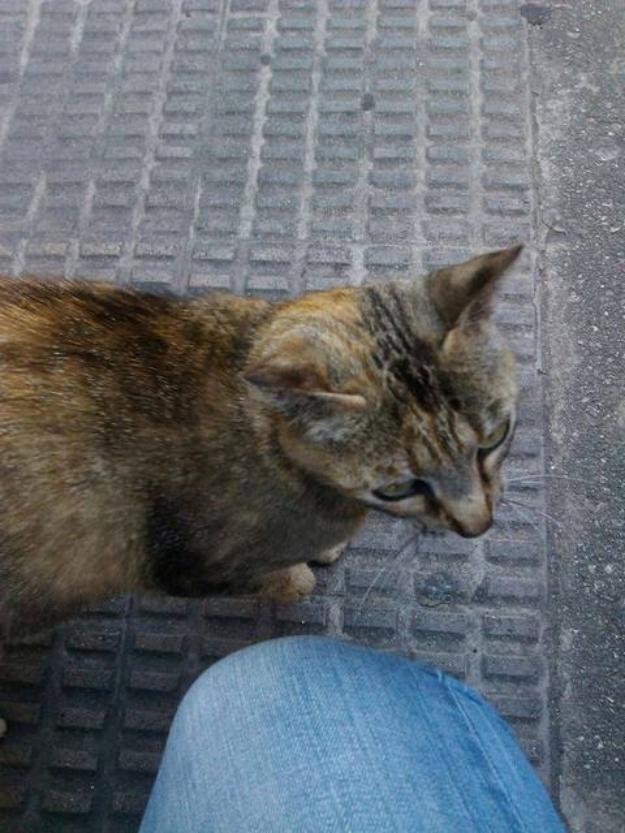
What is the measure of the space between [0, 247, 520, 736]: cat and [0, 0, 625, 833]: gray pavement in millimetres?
439

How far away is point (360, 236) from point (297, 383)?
4.55 ft

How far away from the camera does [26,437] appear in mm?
1812

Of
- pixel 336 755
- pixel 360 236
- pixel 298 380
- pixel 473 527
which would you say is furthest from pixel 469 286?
pixel 360 236

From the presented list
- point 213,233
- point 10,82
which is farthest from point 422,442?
point 10,82

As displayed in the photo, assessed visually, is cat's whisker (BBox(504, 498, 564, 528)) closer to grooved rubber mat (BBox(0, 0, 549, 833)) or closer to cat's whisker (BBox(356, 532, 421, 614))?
grooved rubber mat (BBox(0, 0, 549, 833))

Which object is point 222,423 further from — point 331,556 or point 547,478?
point 547,478

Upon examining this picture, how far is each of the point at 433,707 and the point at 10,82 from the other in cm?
252

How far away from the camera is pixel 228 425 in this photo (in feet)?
6.26

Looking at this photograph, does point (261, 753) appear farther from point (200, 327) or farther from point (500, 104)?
point (500, 104)

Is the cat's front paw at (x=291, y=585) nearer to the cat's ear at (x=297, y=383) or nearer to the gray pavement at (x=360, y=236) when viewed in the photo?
the gray pavement at (x=360, y=236)

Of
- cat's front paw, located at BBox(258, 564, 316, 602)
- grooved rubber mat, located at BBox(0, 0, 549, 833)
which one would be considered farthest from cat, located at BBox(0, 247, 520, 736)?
grooved rubber mat, located at BBox(0, 0, 549, 833)

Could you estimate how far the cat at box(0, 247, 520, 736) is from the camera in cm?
174

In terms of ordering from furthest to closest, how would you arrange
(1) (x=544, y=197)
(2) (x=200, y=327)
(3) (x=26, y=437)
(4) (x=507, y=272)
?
1. (1) (x=544, y=197)
2. (2) (x=200, y=327)
3. (3) (x=26, y=437)
4. (4) (x=507, y=272)

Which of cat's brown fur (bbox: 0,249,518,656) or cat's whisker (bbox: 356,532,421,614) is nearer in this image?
cat's brown fur (bbox: 0,249,518,656)
